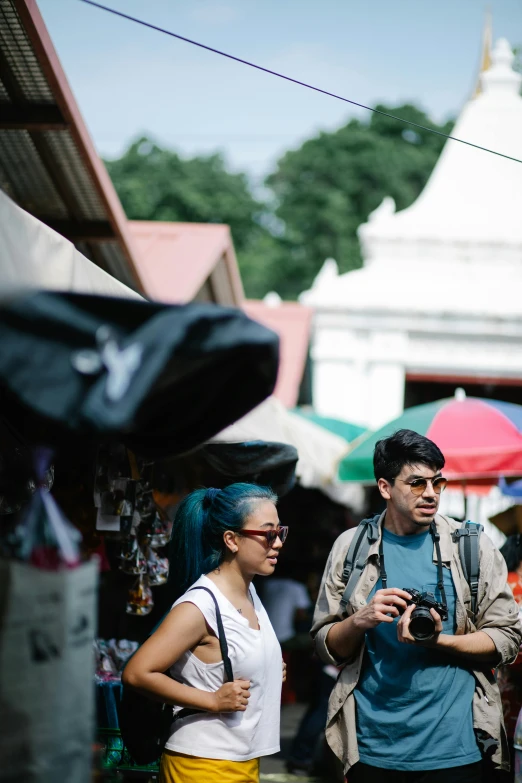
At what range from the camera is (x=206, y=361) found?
2.21 metres

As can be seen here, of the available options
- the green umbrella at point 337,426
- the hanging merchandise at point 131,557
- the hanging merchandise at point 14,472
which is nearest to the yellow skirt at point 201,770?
the hanging merchandise at point 14,472

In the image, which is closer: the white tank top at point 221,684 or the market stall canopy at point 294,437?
the white tank top at point 221,684

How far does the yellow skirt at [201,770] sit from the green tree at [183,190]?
131ft

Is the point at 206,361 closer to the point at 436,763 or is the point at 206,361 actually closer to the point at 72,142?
the point at 436,763

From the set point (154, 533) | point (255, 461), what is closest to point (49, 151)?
point (255, 461)

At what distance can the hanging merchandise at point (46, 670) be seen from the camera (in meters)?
1.99

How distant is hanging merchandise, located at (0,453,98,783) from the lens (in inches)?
78.3

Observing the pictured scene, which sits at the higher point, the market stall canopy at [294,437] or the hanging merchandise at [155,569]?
the market stall canopy at [294,437]

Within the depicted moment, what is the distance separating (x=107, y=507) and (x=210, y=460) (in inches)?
35.8

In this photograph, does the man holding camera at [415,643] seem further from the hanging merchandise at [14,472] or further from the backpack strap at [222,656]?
the hanging merchandise at [14,472]

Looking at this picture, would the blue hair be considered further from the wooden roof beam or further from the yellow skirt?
the wooden roof beam

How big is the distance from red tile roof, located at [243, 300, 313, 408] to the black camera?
1171cm

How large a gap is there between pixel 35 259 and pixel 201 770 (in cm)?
180

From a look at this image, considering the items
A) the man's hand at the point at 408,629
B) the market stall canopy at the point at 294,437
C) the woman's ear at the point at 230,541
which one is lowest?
the man's hand at the point at 408,629
